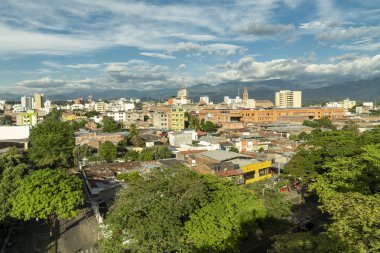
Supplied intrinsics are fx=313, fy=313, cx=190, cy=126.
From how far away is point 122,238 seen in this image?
12727 mm

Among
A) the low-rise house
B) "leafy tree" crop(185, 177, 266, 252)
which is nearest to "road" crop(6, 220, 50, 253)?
"leafy tree" crop(185, 177, 266, 252)

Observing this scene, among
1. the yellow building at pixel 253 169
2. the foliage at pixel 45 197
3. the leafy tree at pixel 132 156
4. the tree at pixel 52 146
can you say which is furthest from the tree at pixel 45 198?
the leafy tree at pixel 132 156

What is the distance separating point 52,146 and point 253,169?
879 inches

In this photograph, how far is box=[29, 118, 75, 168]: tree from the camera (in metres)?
32.7

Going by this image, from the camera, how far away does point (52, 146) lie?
3491 centimetres

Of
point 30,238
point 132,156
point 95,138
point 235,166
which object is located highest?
point 95,138

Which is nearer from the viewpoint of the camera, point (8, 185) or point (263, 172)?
point (8, 185)

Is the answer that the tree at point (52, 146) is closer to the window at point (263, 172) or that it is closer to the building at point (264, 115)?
the window at point (263, 172)

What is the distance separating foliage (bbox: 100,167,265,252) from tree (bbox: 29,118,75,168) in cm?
2050

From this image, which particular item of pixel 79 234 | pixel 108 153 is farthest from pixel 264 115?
pixel 79 234

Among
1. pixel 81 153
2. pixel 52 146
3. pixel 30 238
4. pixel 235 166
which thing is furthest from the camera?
pixel 81 153

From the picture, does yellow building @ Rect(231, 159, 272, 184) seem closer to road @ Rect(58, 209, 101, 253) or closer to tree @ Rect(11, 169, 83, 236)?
road @ Rect(58, 209, 101, 253)

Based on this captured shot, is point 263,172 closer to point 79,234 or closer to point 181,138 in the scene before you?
point 79,234

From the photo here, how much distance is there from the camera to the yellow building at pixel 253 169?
87.0ft
